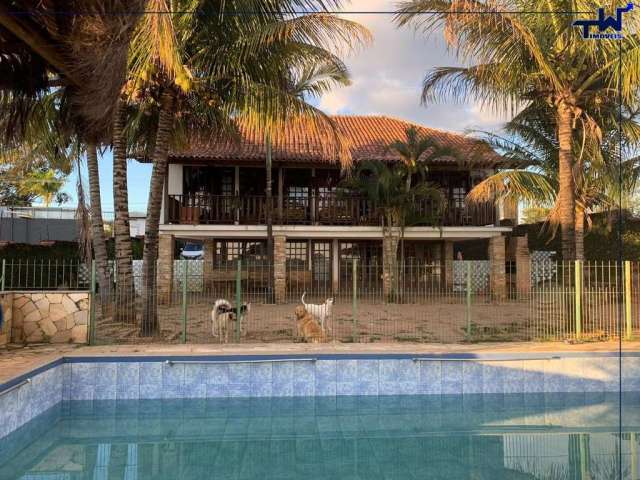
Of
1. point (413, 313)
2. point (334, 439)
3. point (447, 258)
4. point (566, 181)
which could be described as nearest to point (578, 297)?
point (566, 181)

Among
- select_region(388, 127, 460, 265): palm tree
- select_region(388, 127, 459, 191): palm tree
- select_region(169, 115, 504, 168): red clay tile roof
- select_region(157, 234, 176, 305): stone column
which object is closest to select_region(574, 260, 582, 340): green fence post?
select_region(169, 115, 504, 168): red clay tile roof

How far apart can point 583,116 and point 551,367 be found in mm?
6446

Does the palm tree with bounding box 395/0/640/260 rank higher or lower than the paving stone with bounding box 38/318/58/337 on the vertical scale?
higher

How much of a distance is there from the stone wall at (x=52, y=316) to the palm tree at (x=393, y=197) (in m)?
8.96

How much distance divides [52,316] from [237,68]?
18.0 feet

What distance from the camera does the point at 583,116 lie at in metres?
11.3

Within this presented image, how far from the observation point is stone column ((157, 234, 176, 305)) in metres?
16.3

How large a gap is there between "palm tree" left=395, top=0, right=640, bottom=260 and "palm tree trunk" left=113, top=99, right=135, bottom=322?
6018mm

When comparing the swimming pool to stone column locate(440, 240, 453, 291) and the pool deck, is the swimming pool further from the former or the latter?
stone column locate(440, 240, 453, 291)

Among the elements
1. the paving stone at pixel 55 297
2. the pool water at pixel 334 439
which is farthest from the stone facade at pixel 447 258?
the paving stone at pixel 55 297

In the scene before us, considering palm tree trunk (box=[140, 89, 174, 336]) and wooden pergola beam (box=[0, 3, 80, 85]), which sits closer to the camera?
wooden pergola beam (box=[0, 3, 80, 85])

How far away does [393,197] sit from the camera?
52.2 feet

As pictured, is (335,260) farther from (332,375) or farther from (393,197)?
(332,375)

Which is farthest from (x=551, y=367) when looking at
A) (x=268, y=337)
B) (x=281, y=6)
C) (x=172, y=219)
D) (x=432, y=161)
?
(x=172, y=219)
